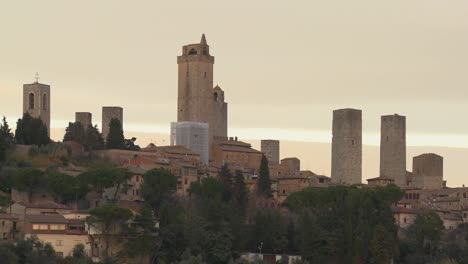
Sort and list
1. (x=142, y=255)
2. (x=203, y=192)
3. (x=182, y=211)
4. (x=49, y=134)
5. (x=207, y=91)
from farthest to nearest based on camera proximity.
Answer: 1. (x=207, y=91)
2. (x=49, y=134)
3. (x=203, y=192)
4. (x=182, y=211)
5. (x=142, y=255)

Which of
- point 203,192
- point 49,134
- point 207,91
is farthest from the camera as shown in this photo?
point 207,91

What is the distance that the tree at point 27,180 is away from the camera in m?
71.0

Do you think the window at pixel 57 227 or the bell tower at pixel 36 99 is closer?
the window at pixel 57 227

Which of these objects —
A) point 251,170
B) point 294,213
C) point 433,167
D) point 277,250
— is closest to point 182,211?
point 277,250

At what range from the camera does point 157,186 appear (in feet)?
237

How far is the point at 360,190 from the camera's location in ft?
253

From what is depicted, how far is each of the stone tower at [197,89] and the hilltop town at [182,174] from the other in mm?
51

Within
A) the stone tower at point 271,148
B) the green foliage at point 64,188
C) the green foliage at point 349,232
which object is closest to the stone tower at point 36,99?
the stone tower at point 271,148

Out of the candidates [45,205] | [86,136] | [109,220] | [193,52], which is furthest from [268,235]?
[193,52]

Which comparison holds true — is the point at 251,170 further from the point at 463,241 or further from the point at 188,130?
the point at 463,241

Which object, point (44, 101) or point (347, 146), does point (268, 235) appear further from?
point (347, 146)

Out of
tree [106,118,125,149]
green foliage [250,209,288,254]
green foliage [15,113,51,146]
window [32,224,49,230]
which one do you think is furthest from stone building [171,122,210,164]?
window [32,224,49,230]

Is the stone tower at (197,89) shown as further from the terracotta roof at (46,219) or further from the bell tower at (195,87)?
the terracotta roof at (46,219)

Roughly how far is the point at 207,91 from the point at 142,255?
29699 millimetres
